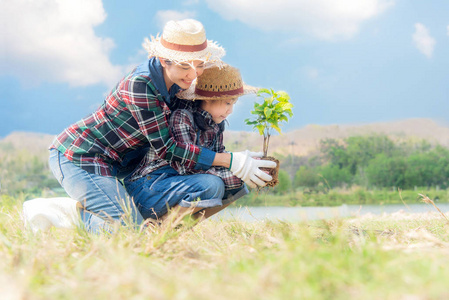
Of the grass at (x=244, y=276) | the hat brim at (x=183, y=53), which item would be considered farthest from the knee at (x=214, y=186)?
the grass at (x=244, y=276)

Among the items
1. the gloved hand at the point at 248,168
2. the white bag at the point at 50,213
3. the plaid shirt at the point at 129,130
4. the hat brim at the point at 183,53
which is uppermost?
the hat brim at the point at 183,53

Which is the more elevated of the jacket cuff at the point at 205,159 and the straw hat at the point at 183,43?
the straw hat at the point at 183,43

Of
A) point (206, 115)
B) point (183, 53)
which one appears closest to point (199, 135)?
point (206, 115)

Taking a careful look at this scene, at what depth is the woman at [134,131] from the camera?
9.25ft

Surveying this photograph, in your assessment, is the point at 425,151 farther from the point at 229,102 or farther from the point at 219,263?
the point at 219,263

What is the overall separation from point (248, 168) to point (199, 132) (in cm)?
48

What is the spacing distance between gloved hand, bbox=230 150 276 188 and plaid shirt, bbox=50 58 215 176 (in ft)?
0.67

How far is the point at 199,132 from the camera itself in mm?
3256

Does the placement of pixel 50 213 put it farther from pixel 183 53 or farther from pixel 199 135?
pixel 183 53

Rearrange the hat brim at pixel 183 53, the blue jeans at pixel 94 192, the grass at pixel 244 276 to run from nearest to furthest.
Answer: the grass at pixel 244 276 → the hat brim at pixel 183 53 → the blue jeans at pixel 94 192

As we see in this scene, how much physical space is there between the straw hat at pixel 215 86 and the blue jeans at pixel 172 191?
23.5 inches

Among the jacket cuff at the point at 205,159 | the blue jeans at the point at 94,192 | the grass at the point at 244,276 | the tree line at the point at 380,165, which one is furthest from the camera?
the tree line at the point at 380,165

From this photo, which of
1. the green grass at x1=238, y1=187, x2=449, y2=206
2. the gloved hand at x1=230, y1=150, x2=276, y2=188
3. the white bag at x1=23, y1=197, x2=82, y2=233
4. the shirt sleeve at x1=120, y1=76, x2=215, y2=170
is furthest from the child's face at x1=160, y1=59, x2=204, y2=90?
the green grass at x1=238, y1=187, x2=449, y2=206

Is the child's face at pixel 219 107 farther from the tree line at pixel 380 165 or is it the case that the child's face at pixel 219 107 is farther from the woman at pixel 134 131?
the tree line at pixel 380 165
